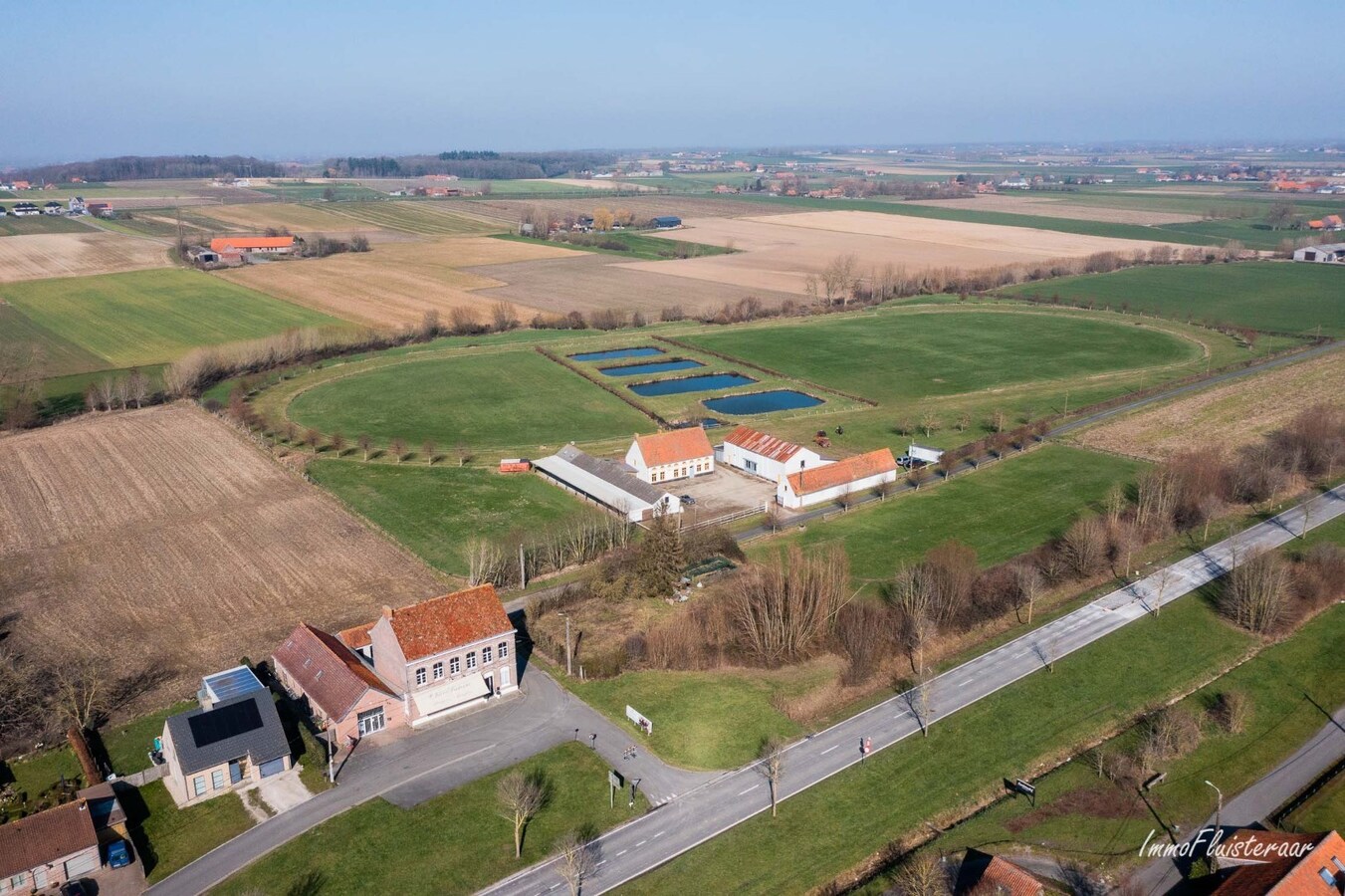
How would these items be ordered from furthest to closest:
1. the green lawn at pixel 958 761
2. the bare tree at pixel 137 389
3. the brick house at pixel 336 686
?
the bare tree at pixel 137 389, the brick house at pixel 336 686, the green lawn at pixel 958 761

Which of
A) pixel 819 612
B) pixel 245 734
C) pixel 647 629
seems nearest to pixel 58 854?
pixel 245 734

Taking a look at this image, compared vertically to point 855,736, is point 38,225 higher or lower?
higher

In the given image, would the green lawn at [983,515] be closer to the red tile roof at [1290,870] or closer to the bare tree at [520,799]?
the bare tree at [520,799]

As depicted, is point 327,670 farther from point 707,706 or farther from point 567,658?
point 707,706

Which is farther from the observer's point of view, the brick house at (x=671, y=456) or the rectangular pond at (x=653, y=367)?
the rectangular pond at (x=653, y=367)

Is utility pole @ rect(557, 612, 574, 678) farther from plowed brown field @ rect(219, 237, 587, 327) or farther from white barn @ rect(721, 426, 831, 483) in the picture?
plowed brown field @ rect(219, 237, 587, 327)

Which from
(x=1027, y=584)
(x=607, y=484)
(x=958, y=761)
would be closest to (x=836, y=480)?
(x=607, y=484)

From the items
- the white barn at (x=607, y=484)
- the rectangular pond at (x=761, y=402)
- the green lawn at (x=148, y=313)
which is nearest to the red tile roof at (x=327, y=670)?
the white barn at (x=607, y=484)
